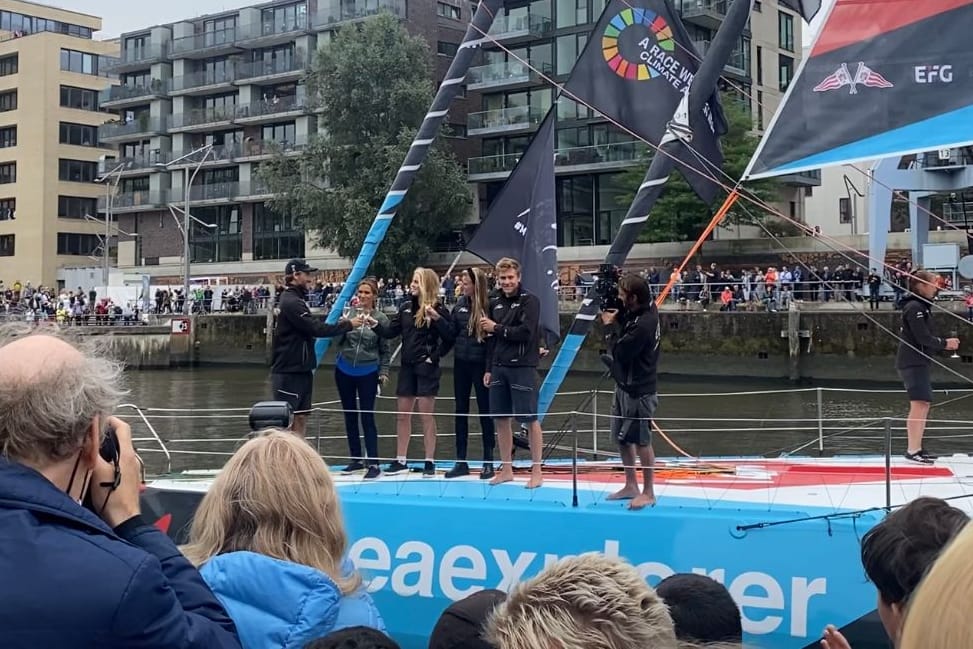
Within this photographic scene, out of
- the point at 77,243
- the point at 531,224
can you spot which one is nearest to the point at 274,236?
the point at 77,243

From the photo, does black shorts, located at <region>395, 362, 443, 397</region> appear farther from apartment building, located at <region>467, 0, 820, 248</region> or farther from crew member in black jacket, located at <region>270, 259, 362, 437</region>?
apartment building, located at <region>467, 0, 820, 248</region>

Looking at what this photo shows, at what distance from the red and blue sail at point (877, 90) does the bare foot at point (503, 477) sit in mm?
2781

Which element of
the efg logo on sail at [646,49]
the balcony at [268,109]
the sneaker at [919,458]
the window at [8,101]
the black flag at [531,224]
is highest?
the window at [8,101]

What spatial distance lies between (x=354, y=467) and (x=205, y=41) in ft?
180

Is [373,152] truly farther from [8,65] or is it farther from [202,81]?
[8,65]

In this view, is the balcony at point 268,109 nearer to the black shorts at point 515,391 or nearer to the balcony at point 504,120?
the balcony at point 504,120

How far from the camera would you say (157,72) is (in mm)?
60031

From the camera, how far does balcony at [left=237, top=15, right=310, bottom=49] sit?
53.4 m

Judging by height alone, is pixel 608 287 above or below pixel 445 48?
below

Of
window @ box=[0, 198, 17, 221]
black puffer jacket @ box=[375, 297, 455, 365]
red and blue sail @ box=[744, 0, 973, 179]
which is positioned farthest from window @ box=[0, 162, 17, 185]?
red and blue sail @ box=[744, 0, 973, 179]

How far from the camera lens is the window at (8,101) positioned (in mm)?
64125

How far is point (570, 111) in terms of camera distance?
44.4 m

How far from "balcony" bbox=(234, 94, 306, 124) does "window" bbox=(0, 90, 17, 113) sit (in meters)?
19.9

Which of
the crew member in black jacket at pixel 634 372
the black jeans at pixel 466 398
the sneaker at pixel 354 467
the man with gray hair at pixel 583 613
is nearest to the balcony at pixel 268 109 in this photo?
the sneaker at pixel 354 467
